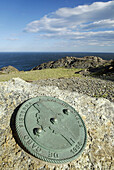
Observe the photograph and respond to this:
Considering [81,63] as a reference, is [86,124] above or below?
below

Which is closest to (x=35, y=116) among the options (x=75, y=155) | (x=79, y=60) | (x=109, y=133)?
(x=75, y=155)

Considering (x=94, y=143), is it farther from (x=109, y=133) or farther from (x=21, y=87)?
(x=21, y=87)

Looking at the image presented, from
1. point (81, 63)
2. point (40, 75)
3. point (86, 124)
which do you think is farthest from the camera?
point (81, 63)

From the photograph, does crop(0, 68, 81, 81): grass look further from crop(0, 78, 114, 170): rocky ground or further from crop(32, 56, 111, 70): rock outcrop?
crop(0, 78, 114, 170): rocky ground

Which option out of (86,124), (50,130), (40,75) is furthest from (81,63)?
(50,130)

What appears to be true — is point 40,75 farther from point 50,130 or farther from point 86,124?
point 50,130

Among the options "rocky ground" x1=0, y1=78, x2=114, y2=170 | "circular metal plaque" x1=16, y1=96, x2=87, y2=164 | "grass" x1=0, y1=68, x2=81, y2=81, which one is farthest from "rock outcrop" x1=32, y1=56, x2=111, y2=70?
"circular metal plaque" x1=16, y1=96, x2=87, y2=164

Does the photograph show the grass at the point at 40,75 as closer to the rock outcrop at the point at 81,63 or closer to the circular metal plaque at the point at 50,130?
the rock outcrop at the point at 81,63

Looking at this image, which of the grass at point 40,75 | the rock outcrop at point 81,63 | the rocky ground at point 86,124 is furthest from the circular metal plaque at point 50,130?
the rock outcrop at point 81,63
